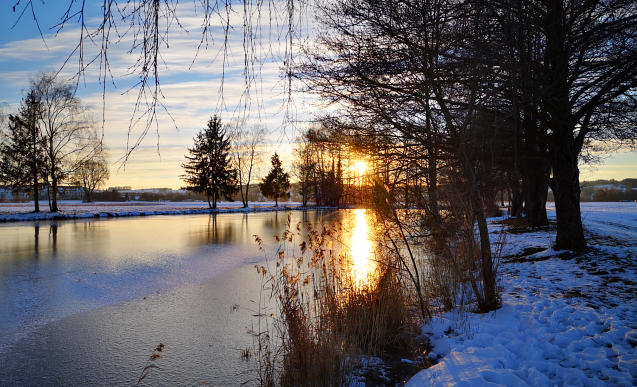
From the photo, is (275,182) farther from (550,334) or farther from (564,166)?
(550,334)

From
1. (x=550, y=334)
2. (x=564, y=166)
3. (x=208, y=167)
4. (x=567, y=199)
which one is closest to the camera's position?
(x=550, y=334)

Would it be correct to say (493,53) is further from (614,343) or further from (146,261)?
(146,261)

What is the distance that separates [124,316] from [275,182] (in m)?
51.4

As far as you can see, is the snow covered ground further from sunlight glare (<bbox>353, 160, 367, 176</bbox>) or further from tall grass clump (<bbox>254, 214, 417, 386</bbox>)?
sunlight glare (<bbox>353, 160, 367, 176</bbox>)

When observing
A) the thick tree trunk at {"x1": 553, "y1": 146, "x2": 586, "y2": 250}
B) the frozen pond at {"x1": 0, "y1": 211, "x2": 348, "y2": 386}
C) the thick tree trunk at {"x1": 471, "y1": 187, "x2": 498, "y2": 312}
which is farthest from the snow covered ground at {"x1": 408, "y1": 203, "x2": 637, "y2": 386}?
the frozen pond at {"x1": 0, "y1": 211, "x2": 348, "y2": 386}

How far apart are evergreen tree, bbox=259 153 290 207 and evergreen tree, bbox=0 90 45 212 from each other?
102 ft

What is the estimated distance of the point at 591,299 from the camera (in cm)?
523

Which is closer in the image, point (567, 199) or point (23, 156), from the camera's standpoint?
point (567, 199)

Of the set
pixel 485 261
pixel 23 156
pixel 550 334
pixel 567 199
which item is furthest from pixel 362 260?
pixel 23 156

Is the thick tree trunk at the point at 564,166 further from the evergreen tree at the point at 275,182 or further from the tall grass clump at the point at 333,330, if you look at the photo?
the evergreen tree at the point at 275,182

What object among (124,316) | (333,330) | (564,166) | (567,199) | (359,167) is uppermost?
(564,166)

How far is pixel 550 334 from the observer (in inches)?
169

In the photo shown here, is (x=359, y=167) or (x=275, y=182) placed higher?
(x=275, y=182)

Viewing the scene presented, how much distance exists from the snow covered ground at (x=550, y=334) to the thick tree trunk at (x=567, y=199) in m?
1.26
